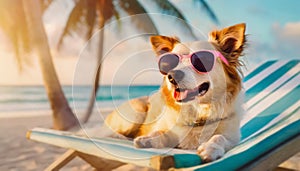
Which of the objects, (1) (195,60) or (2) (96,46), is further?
(2) (96,46)

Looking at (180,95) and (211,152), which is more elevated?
(180,95)

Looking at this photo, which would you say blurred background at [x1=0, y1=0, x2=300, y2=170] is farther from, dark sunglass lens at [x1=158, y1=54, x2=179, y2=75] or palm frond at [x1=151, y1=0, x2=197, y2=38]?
dark sunglass lens at [x1=158, y1=54, x2=179, y2=75]

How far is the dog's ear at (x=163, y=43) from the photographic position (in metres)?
1.77

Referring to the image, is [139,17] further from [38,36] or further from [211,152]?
[211,152]

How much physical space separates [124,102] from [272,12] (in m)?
1.01

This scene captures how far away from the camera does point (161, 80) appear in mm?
1847

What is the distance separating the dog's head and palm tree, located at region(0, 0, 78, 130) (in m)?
1.76

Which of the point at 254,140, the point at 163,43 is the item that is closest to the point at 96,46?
the point at 163,43

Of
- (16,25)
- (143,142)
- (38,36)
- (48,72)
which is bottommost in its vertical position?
(143,142)

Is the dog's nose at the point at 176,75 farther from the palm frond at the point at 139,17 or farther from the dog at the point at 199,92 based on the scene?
the palm frond at the point at 139,17

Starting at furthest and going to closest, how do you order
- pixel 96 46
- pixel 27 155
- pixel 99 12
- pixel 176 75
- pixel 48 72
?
1. pixel 96 46
2. pixel 99 12
3. pixel 48 72
4. pixel 27 155
5. pixel 176 75

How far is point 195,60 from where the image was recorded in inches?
63.4

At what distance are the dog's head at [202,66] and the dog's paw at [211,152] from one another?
0.77 ft

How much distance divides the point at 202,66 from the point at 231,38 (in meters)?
0.18
